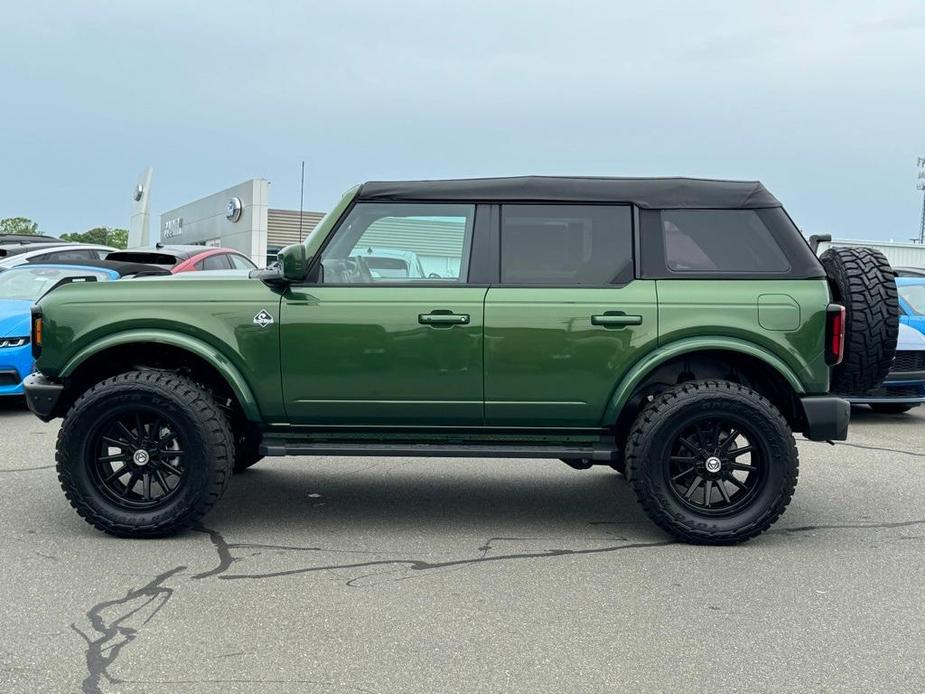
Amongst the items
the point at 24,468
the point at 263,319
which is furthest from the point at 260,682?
the point at 24,468

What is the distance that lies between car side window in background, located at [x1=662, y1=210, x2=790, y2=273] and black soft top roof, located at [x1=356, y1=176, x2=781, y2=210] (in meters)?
0.05

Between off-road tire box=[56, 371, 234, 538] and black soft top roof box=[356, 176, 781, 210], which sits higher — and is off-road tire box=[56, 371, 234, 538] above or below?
below

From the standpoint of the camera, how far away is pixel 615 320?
5.45 meters

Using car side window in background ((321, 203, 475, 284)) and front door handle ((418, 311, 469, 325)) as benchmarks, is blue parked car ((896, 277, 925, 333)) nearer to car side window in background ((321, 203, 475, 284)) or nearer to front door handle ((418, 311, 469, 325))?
car side window in background ((321, 203, 475, 284))

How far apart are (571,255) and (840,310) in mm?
1447

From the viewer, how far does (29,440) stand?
8.70 meters

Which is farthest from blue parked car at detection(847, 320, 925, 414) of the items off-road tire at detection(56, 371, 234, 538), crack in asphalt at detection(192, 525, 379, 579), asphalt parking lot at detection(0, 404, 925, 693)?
off-road tire at detection(56, 371, 234, 538)

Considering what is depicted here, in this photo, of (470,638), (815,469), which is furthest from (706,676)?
(815,469)

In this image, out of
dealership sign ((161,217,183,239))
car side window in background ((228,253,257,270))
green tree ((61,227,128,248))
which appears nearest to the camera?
car side window in background ((228,253,257,270))

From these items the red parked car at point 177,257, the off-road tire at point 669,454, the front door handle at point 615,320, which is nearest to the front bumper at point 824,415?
the off-road tire at point 669,454

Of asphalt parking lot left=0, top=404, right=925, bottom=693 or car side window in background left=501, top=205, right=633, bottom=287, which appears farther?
car side window in background left=501, top=205, right=633, bottom=287

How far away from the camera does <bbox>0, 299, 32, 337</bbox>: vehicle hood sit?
997 centimetres

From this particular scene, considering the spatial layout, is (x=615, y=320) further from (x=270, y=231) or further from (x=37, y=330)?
(x=270, y=231)

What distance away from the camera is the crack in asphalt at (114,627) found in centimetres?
360
